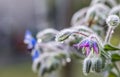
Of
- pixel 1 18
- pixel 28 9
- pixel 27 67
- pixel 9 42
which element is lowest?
pixel 27 67

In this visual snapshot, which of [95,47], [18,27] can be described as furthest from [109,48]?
[18,27]

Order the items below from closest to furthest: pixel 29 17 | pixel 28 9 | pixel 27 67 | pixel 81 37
Result: pixel 81 37
pixel 27 67
pixel 29 17
pixel 28 9

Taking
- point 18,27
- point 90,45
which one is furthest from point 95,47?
point 18,27

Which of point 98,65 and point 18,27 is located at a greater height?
point 18,27

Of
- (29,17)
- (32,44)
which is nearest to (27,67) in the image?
(29,17)

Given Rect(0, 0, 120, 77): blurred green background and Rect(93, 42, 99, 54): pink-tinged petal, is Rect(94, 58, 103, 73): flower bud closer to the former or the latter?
Rect(93, 42, 99, 54): pink-tinged petal

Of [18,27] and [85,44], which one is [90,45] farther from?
[18,27]

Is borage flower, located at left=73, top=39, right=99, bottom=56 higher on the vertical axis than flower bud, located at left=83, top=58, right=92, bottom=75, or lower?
higher

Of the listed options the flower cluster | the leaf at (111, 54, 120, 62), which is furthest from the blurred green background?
the leaf at (111, 54, 120, 62)

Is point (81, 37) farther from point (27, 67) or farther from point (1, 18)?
point (1, 18)

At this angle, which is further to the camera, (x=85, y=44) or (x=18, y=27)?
(x=18, y=27)

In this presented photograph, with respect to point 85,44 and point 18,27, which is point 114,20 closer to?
point 85,44
